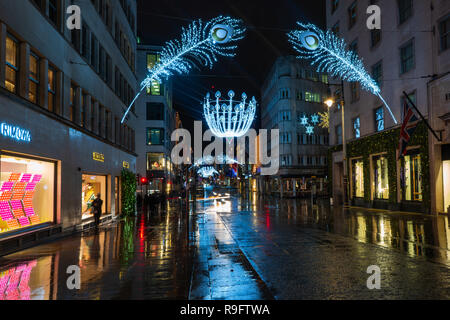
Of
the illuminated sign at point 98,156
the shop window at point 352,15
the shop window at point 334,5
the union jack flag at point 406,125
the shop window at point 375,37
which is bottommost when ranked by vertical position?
the illuminated sign at point 98,156

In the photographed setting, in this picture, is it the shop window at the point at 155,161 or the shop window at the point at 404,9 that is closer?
the shop window at the point at 404,9

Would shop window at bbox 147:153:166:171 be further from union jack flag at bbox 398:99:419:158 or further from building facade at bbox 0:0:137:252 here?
union jack flag at bbox 398:99:419:158

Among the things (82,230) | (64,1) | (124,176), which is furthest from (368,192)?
(64,1)

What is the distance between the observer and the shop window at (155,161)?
61.1 m

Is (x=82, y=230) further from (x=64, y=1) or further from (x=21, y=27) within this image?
(x=64, y=1)

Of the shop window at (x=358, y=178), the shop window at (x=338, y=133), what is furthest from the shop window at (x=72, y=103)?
the shop window at (x=338, y=133)

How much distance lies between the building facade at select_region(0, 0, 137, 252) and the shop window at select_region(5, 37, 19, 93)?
0.11 feet

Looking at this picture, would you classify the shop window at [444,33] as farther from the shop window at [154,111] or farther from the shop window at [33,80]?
the shop window at [154,111]

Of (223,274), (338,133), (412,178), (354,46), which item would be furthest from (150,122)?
(223,274)

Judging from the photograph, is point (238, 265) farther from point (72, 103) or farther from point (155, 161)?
point (155, 161)

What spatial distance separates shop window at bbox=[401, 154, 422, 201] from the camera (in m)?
23.3

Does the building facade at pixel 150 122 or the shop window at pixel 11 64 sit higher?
the building facade at pixel 150 122
